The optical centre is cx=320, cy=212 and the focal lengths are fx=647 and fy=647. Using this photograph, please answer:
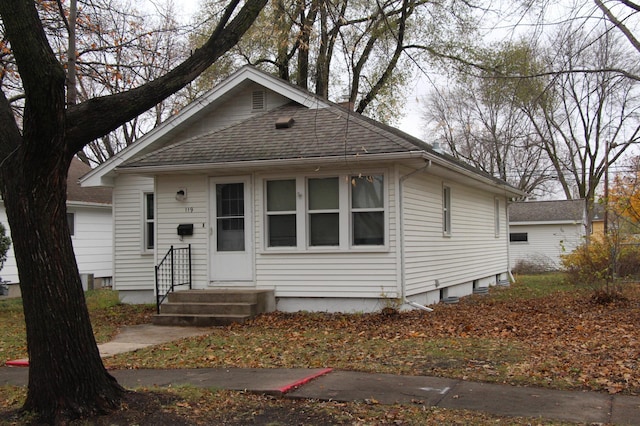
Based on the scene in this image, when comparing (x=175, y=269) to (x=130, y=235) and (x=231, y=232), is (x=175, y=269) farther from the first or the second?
(x=130, y=235)

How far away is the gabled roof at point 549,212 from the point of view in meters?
36.6

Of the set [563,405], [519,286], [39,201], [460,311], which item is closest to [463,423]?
[563,405]

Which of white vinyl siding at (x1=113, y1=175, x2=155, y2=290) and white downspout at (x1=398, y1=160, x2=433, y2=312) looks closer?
white downspout at (x1=398, y1=160, x2=433, y2=312)

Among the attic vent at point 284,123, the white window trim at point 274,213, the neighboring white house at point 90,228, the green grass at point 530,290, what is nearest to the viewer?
the white window trim at point 274,213

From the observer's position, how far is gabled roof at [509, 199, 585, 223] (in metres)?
36.6

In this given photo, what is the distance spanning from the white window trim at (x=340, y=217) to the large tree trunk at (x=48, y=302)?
7.74m

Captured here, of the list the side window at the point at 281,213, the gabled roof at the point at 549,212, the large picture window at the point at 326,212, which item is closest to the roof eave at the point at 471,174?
the large picture window at the point at 326,212

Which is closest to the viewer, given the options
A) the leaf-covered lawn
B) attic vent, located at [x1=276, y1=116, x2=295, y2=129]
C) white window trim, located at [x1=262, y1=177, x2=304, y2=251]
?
the leaf-covered lawn

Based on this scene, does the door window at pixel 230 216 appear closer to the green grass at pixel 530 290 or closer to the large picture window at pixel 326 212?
the large picture window at pixel 326 212

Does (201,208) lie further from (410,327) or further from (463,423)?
(463,423)

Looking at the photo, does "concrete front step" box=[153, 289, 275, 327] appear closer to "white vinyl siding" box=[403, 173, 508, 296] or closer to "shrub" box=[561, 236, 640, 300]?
"white vinyl siding" box=[403, 173, 508, 296]

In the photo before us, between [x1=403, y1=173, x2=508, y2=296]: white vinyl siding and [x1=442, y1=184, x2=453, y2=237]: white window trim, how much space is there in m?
0.13

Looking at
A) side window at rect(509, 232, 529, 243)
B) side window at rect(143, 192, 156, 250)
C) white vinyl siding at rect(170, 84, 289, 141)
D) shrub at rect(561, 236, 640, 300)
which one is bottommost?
shrub at rect(561, 236, 640, 300)

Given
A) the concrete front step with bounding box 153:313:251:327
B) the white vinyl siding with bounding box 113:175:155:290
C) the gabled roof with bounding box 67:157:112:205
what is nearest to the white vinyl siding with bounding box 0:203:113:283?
the gabled roof with bounding box 67:157:112:205
